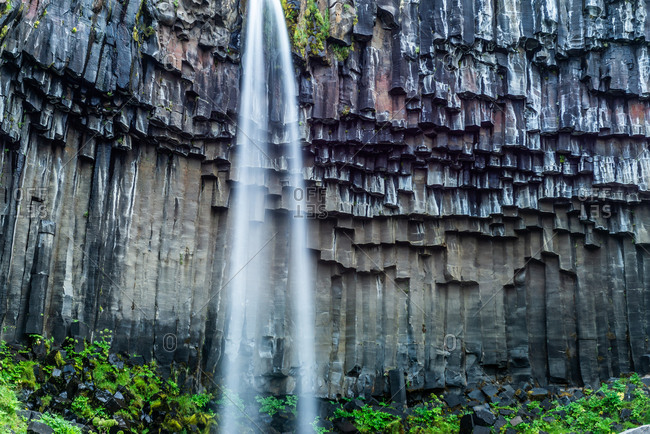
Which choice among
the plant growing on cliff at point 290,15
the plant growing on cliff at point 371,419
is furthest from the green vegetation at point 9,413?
the plant growing on cliff at point 290,15

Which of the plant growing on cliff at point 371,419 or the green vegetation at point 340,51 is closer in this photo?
the plant growing on cliff at point 371,419

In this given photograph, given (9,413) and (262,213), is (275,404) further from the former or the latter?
(9,413)

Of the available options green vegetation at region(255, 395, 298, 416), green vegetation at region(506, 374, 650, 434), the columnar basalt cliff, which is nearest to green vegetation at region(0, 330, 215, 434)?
the columnar basalt cliff

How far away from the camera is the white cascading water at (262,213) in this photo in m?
17.6

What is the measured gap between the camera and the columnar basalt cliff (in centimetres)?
1689

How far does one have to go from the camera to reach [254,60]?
18.2 metres

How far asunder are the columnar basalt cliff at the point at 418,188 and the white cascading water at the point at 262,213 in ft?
0.86

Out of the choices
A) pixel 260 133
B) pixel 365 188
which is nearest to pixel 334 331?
pixel 365 188

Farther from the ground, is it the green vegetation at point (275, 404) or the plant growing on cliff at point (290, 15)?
the plant growing on cliff at point (290, 15)

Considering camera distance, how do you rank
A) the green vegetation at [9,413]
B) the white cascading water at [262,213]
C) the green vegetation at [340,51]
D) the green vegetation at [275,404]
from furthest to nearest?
the green vegetation at [340,51]
the white cascading water at [262,213]
the green vegetation at [275,404]
the green vegetation at [9,413]

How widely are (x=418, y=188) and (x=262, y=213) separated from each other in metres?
4.61

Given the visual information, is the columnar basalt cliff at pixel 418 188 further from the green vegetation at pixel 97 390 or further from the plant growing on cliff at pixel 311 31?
the green vegetation at pixel 97 390

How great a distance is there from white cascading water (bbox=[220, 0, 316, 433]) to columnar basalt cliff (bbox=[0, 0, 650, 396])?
0.26 metres

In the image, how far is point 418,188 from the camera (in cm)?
1953
